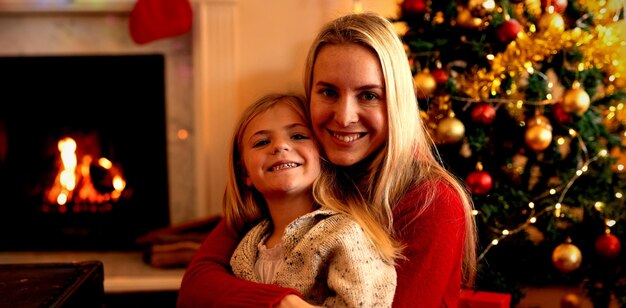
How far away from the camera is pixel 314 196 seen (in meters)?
1.40

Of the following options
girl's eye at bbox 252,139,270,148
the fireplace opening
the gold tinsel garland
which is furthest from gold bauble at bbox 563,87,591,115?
the fireplace opening

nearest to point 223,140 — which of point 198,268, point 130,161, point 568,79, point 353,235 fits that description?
point 130,161

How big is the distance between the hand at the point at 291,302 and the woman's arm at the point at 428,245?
0.16m

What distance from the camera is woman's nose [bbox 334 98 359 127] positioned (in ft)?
4.53

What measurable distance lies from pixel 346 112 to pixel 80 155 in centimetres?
229

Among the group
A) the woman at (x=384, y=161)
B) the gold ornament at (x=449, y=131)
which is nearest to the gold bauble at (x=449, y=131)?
the gold ornament at (x=449, y=131)

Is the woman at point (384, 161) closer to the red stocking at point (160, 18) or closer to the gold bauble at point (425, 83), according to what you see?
the gold bauble at point (425, 83)

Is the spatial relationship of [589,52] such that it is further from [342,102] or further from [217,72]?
[217,72]

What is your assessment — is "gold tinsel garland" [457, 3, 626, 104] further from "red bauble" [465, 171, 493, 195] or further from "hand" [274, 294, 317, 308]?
"hand" [274, 294, 317, 308]

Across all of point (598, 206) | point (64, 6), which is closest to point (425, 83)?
point (598, 206)

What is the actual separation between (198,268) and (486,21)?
1.31 m

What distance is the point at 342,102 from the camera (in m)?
1.39

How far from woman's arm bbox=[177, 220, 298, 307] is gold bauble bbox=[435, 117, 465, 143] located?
33.3 inches

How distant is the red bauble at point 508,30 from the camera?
2.21 metres
